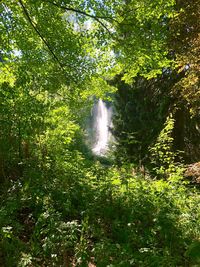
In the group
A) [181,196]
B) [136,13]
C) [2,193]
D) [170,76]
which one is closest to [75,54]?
[136,13]

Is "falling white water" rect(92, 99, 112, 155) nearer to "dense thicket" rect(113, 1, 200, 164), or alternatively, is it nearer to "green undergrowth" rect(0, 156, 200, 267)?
"dense thicket" rect(113, 1, 200, 164)

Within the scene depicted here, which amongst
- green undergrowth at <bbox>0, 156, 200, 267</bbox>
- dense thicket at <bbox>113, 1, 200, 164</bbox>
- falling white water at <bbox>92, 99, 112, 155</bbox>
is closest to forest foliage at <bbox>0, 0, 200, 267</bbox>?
green undergrowth at <bbox>0, 156, 200, 267</bbox>

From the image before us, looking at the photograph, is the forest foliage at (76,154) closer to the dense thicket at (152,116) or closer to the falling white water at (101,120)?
the dense thicket at (152,116)

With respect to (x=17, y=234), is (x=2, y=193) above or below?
above

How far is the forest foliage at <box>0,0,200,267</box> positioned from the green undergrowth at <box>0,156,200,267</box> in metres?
0.02

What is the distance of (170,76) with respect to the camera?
1301cm

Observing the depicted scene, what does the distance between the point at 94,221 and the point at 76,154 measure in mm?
2557

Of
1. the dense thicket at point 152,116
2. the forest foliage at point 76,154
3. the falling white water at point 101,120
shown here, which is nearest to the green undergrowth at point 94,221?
the forest foliage at point 76,154

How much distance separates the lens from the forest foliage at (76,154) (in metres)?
4.00

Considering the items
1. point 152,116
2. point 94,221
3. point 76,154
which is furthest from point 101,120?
point 94,221

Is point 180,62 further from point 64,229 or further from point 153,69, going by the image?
point 64,229

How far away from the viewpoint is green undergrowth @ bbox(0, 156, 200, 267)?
3641 mm

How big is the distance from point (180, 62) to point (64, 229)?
4.46 m

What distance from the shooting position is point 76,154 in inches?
278
